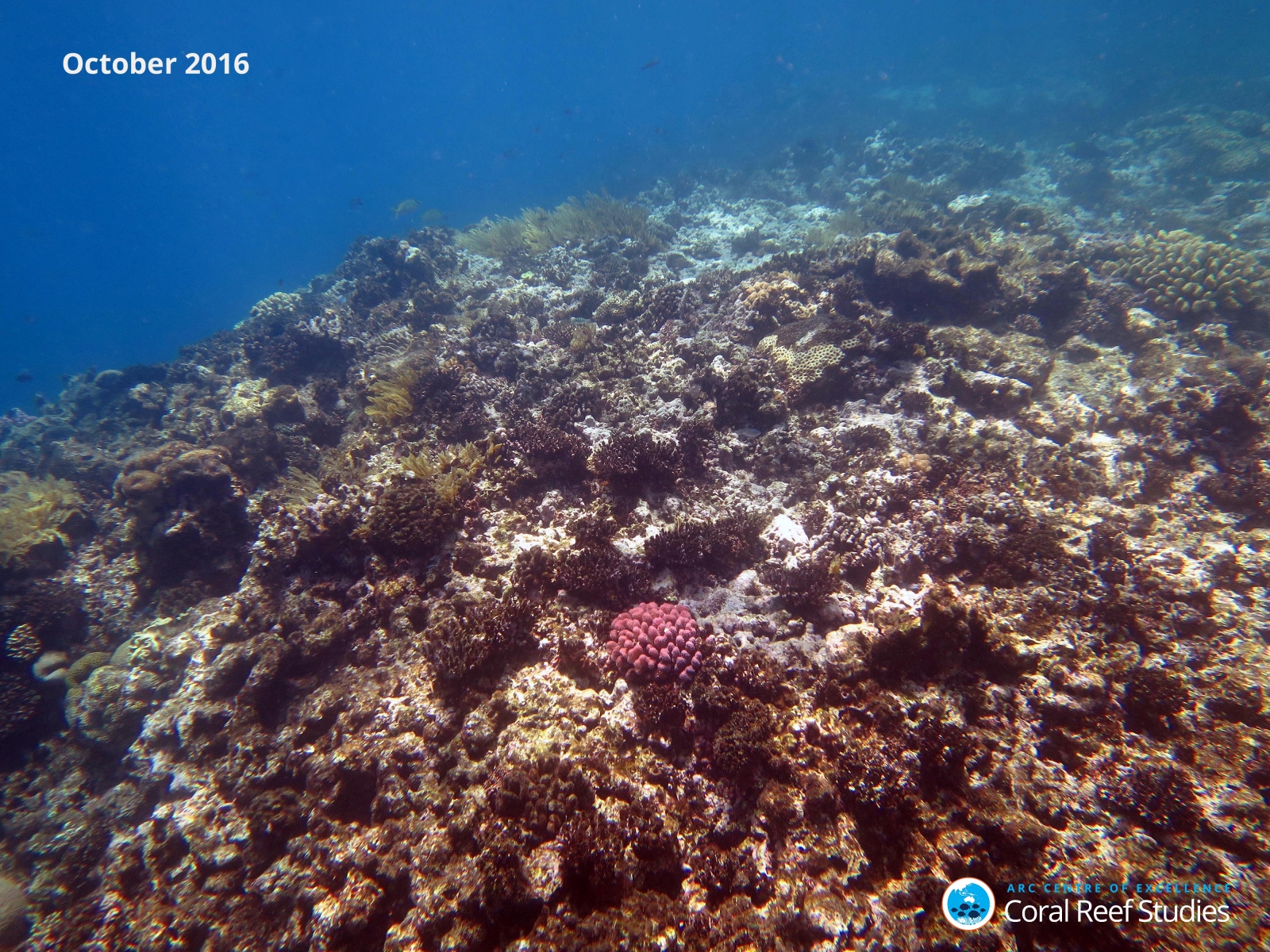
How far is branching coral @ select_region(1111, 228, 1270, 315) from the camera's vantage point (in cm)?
1059

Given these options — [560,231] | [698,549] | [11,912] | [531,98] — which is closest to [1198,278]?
[698,549]

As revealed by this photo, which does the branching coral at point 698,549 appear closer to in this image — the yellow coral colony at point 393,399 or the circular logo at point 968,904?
the circular logo at point 968,904

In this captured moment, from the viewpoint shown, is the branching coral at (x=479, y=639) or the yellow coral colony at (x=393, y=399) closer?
the branching coral at (x=479, y=639)

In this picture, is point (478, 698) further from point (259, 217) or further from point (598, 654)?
point (259, 217)

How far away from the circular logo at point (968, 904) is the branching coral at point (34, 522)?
15125mm

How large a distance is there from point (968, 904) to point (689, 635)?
2.84 metres

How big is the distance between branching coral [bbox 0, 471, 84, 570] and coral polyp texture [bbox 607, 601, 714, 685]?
1211 centimetres

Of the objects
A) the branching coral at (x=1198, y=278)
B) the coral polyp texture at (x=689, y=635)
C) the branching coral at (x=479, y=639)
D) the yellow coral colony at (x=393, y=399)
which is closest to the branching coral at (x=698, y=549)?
the coral polyp texture at (x=689, y=635)

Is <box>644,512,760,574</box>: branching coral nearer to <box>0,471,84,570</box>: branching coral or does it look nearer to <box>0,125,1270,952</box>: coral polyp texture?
<box>0,125,1270,952</box>: coral polyp texture

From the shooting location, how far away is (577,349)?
11.5 meters

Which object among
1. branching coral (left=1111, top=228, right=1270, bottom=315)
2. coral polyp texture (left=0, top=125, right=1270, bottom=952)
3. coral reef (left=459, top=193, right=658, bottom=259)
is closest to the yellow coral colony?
coral polyp texture (left=0, top=125, right=1270, bottom=952)

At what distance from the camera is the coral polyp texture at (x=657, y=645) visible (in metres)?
4.86

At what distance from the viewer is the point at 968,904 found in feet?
11.5

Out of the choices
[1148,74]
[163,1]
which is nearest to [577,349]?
[1148,74]
